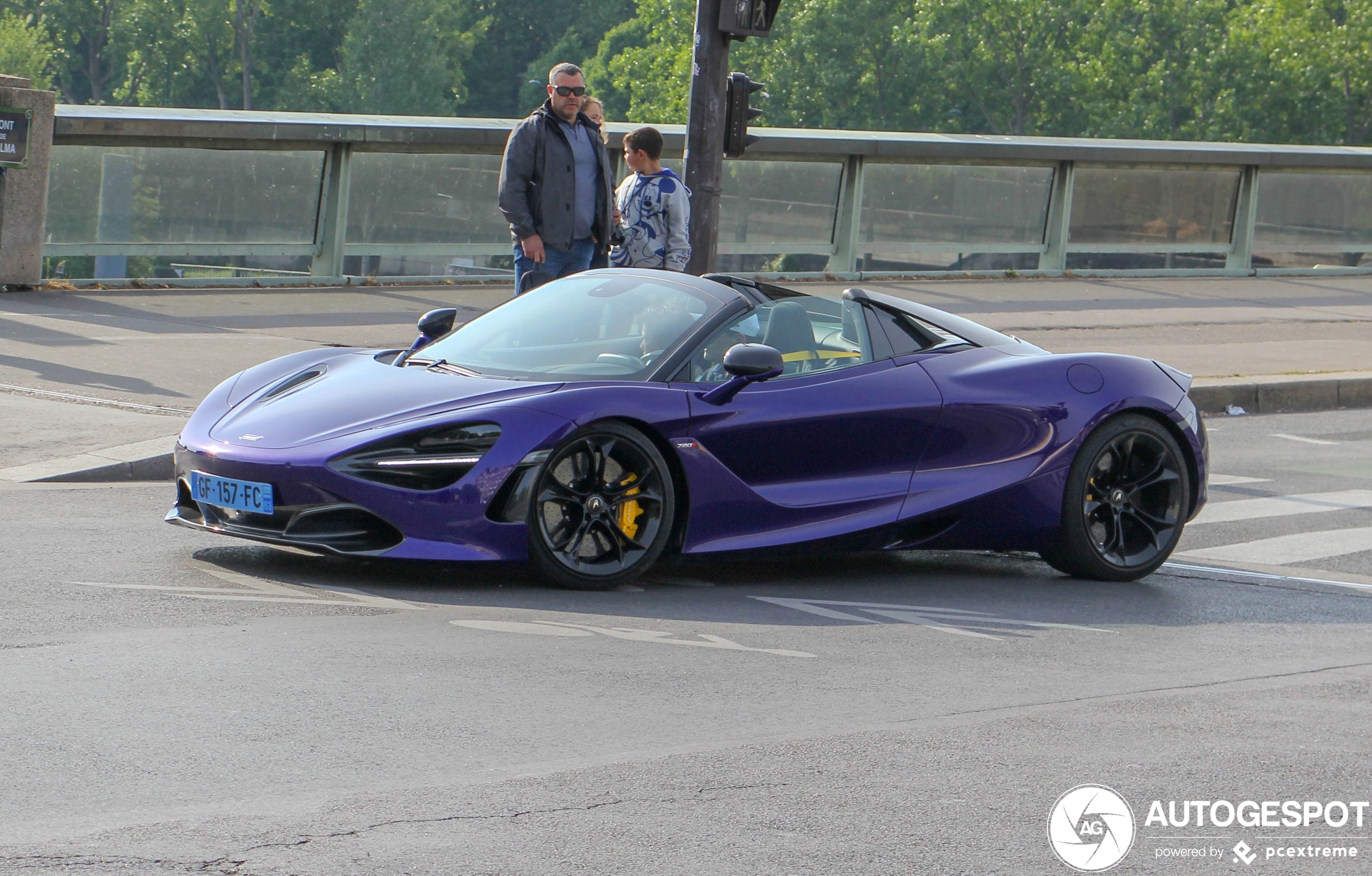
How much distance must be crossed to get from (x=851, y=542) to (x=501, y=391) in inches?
59.0

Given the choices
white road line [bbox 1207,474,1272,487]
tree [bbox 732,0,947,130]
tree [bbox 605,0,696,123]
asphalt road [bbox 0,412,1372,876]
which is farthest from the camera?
tree [bbox 732,0,947,130]

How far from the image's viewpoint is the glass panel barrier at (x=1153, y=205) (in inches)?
851

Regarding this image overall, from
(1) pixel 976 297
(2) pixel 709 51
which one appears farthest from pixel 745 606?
(1) pixel 976 297

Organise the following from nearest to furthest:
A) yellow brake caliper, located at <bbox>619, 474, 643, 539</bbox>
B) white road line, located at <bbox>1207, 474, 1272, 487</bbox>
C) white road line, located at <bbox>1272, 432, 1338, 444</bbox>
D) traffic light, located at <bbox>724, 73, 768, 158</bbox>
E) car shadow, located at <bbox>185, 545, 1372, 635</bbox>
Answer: car shadow, located at <bbox>185, 545, 1372, 635</bbox> → yellow brake caliper, located at <bbox>619, 474, 643, 539</bbox> → white road line, located at <bbox>1207, 474, 1272, 487</bbox> → traffic light, located at <bbox>724, 73, 768, 158</bbox> → white road line, located at <bbox>1272, 432, 1338, 444</bbox>

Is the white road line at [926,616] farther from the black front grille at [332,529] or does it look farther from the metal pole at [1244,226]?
the metal pole at [1244,226]

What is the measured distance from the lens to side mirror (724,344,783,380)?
22.5 feet

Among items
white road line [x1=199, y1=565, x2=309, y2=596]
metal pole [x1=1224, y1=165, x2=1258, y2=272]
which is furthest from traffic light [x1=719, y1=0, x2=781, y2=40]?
metal pole [x1=1224, y1=165, x2=1258, y2=272]

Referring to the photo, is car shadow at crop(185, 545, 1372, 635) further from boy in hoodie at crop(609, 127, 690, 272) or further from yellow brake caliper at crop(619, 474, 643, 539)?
boy in hoodie at crop(609, 127, 690, 272)

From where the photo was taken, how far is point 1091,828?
428 centimetres

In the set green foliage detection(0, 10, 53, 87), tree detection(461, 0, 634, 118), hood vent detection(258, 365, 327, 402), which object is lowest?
hood vent detection(258, 365, 327, 402)

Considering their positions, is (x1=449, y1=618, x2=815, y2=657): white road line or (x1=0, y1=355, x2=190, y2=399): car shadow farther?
(x1=0, y1=355, x2=190, y2=399): car shadow

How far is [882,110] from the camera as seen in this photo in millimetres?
89188

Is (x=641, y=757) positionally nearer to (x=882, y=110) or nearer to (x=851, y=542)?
(x=851, y=542)

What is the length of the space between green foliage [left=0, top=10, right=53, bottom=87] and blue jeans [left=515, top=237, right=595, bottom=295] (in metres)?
85.3
